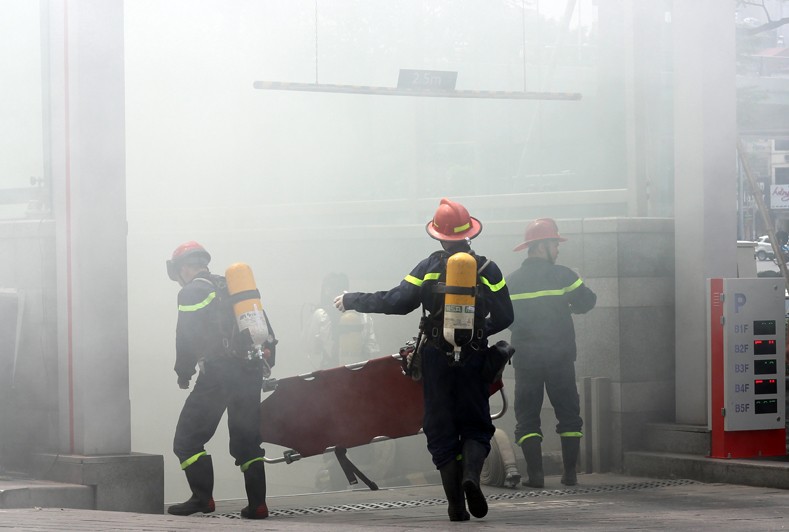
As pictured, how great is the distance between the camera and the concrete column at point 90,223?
689 centimetres

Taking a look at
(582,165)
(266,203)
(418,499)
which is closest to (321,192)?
(266,203)

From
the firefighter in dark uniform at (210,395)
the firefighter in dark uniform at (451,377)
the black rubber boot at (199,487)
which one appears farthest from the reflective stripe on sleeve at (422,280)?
the black rubber boot at (199,487)

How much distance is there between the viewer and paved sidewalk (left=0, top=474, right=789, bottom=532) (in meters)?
5.69

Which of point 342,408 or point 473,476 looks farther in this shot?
point 342,408

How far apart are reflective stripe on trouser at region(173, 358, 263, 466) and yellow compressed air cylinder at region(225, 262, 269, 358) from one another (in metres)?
0.21

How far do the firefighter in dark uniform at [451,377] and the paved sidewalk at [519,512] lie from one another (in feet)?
1.01

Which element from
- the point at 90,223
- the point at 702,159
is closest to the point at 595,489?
the point at 702,159

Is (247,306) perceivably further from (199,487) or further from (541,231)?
(541,231)

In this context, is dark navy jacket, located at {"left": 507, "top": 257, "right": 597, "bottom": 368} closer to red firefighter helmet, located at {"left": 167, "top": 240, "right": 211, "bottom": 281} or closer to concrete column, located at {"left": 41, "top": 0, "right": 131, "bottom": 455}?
red firefighter helmet, located at {"left": 167, "top": 240, "right": 211, "bottom": 281}

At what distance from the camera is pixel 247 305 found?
21.5 ft

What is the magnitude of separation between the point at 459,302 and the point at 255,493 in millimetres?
1688

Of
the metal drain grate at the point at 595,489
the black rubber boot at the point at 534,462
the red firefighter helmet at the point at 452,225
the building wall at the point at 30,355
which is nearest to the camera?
the red firefighter helmet at the point at 452,225

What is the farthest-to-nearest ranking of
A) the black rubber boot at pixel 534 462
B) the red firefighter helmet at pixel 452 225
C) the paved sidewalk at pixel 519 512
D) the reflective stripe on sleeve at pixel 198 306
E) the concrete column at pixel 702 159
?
1. the concrete column at pixel 702 159
2. the black rubber boot at pixel 534 462
3. the reflective stripe on sleeve at pixel 198 306
4. the red firefighter helmet at pixel 452 225
5. the paved sidewalk at pixel 519 512

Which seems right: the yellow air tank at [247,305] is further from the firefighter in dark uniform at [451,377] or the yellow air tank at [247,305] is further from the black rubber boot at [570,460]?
the black rubber boot at [570,460]
